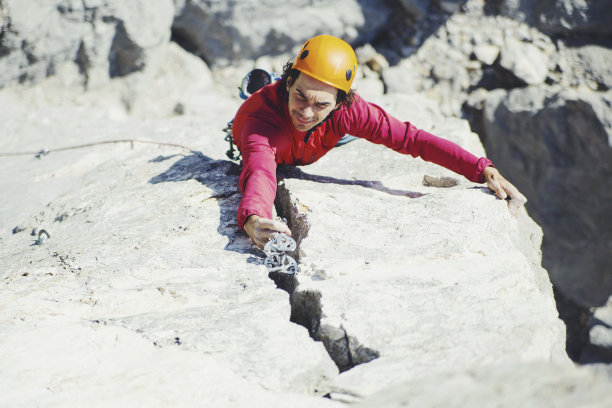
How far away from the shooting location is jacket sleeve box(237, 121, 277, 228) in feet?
8.08

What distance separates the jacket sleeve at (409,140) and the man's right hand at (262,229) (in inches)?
33.8

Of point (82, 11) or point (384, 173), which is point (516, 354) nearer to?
point (384, 173)

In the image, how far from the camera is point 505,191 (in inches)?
111

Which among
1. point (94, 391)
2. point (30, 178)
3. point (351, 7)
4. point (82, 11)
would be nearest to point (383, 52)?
point (351, 7)

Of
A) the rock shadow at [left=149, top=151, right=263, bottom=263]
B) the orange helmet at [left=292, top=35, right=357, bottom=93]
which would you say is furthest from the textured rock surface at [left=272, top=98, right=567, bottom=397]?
the orange helmet at [left=292, top=35, right=357, bottom=93]

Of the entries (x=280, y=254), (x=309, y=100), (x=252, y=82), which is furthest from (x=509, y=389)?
(x=252, y=82)

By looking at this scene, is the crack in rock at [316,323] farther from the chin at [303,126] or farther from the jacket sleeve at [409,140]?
the jacket sleeve at [409,140]

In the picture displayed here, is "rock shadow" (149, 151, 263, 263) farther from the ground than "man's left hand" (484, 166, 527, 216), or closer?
closer

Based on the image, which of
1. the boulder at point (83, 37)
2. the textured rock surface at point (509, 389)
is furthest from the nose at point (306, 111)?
the boulder at point (83, 37)

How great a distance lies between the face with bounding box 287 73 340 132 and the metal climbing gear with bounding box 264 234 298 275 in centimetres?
68

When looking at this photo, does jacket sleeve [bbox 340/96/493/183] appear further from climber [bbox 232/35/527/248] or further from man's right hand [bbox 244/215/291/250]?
man's right hand [bbox 244/215/291/250]

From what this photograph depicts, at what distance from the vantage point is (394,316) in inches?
78.3

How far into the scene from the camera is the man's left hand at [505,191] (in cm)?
278

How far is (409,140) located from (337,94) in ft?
1.83
